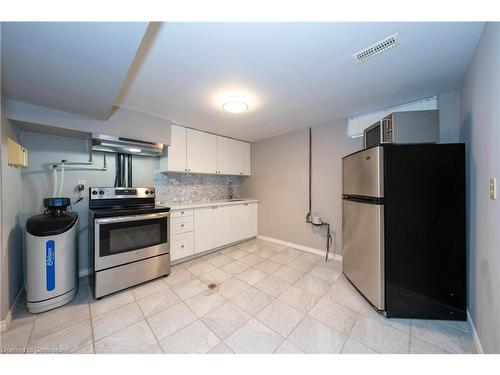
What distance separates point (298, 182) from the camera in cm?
Result: 338

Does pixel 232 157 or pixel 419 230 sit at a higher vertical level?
pixel 232 157

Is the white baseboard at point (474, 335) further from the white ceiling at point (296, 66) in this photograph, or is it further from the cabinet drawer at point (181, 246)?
the cabinet drawer at point (181, 246)

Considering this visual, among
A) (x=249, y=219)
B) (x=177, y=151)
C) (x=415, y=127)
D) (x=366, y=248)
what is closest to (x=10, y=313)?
(x=177, y=151)

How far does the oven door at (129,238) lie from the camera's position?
1.88 meters

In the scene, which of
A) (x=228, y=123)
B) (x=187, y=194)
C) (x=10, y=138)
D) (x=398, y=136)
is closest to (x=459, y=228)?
(x=398, y=136)

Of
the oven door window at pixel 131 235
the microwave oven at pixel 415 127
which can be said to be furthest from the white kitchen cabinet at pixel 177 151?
the microwave oven at pixel 415 127

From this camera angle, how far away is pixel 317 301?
1846 mm

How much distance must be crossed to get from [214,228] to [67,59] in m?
2.61

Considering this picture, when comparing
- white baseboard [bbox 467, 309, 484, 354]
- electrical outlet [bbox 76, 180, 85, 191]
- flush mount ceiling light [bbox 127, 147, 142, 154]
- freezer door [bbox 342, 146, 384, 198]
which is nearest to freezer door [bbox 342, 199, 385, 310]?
freezer door [bbox 342, 146, 384, 198]

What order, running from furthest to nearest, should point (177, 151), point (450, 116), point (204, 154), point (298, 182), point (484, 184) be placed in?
1. point (298, 182)
2. point (204, 154)
3. point (177, 151)
4. point (450, 116)
5. point (484, 184)

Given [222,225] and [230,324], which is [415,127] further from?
[222,225]

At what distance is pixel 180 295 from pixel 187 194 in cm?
187

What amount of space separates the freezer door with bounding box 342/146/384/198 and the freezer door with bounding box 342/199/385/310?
0.45 ft
